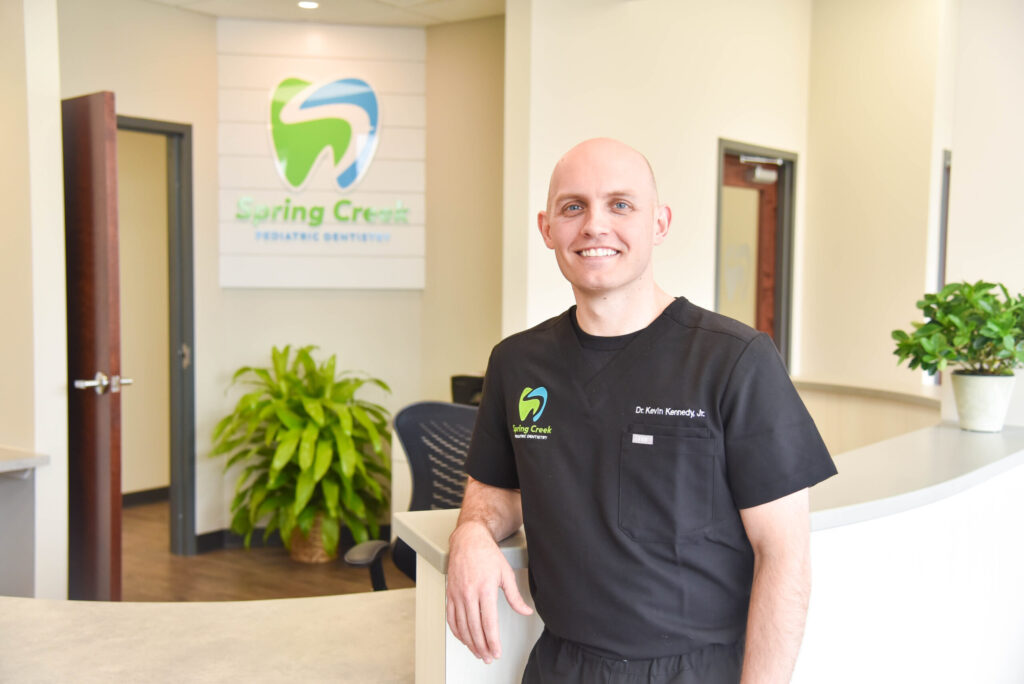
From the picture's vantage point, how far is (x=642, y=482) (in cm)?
131

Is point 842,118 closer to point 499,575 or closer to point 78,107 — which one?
point 78,107

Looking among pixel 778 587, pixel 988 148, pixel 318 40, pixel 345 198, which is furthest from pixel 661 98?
pixel 778 587

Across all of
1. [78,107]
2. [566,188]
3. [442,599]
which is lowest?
[442,599]

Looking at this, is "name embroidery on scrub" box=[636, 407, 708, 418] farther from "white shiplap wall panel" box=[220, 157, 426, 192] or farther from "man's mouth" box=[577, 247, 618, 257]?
"white shiplap wall panel" box=[220, 157, 426, 192]

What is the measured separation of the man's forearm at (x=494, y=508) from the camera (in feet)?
4.92

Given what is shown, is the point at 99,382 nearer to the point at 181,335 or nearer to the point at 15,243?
the point at 15,243

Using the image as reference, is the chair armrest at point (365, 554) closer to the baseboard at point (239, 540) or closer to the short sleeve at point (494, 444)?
the short sleeve at point (494, 444)

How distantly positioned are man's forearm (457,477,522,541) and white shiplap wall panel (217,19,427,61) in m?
4.49

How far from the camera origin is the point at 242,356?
18.2 ft

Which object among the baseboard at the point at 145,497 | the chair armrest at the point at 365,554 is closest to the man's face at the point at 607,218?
the chair armrest at the point at 365,554

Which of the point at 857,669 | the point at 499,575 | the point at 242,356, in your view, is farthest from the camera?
the point at 242,356

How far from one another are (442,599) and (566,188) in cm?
66

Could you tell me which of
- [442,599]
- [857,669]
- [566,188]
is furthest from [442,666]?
[857,669]

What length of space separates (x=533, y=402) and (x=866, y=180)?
208 inches
